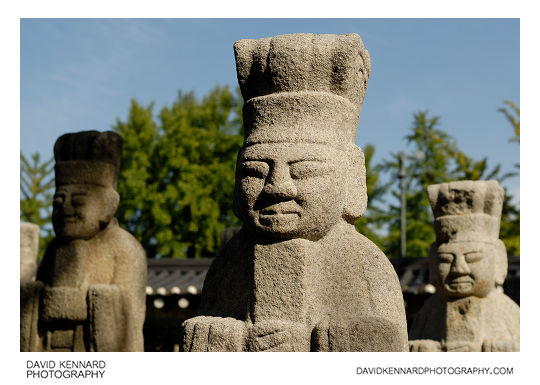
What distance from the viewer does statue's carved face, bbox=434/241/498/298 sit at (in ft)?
22.8

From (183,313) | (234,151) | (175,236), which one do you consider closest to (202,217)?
(175,236)

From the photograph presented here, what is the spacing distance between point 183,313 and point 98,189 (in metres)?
5.47

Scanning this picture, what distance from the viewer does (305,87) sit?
4.04 meters

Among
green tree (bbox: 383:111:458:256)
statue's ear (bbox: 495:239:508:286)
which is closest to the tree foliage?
green tree (bbox: 383:111:458:256)

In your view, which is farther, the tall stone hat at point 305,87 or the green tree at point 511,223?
the green tree at point 511,223

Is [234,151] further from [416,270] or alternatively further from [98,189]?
[98,189]

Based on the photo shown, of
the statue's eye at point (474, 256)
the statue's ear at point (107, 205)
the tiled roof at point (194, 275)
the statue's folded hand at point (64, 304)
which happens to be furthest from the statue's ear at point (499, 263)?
the statue's folded hand at point (64, 304)

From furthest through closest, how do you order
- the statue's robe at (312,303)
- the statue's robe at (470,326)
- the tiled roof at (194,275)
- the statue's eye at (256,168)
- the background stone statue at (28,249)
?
1. the tiled roof at (194,275)
2. the background stone statue at (28,249)
3. the statue's robe at (470,326)
4. the statue's eye at (256,168)
5. the statue's robe at (312,303)

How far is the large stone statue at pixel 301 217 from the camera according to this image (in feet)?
12.7

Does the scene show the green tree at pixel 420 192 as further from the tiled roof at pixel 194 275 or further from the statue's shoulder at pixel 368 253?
the statue's shoulder at pixel 368 253

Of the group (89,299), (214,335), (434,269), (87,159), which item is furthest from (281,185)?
(434,269)

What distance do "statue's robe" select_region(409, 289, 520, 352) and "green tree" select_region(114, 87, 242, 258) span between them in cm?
1029

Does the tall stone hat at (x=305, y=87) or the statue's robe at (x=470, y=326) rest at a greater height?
the tall stone hat at (x=305, y=87)

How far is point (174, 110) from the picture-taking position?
20.0m
